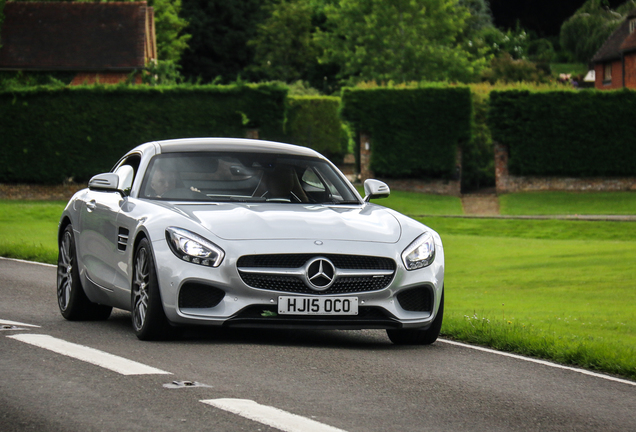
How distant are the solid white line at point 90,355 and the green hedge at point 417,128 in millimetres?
35011

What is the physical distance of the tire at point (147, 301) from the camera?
25.3ft

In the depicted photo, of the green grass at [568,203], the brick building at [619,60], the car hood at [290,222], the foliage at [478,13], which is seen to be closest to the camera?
the car hood at [290,222]

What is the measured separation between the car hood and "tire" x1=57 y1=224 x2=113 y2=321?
1799mm

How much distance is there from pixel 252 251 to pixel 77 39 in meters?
50.8

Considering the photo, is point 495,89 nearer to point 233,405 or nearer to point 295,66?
point 233,405

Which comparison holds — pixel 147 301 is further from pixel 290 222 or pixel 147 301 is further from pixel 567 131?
pixel 567 131

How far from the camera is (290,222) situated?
7.88m

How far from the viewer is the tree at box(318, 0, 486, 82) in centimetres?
6825

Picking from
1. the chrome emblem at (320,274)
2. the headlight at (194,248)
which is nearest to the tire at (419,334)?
the chrome emblem at (320,274)

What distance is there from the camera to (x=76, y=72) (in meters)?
54.9

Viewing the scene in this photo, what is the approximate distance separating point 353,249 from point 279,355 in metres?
0.89

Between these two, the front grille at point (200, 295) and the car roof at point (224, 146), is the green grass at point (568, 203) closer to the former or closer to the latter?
the car roof at point (224, 146)

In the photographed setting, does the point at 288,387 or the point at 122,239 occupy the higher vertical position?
the point at 122,239

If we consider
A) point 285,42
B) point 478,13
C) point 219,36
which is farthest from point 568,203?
point 478,13
